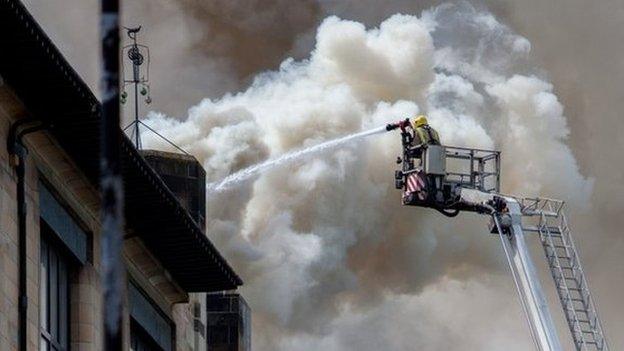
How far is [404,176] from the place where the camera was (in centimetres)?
6247

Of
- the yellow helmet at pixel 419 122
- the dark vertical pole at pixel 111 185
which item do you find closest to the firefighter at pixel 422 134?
the yellow helmet at pixel 419 122

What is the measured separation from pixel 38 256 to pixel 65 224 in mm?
2084

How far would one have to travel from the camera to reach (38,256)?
36.3 metres

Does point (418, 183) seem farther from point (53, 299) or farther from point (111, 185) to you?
point (111, 185)

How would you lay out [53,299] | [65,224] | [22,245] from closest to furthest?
[22,245]
[53,299]
[65,224]

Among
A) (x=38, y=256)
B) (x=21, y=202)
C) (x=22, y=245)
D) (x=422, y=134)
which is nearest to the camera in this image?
(x=22, y=245)

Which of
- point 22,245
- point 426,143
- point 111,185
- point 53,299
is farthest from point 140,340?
point 111,185

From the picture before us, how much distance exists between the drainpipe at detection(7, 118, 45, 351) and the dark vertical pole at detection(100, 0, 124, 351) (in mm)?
14355

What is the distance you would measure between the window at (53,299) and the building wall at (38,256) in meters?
0.25

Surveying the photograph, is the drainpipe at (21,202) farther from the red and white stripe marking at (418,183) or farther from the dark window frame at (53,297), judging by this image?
the red and white stripe marking at (418,183)

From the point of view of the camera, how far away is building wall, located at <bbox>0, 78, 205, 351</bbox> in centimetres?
3462

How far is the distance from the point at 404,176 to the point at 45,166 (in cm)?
2555

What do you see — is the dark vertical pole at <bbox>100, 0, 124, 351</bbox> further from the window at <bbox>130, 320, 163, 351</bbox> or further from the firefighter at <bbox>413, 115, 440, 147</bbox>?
the firefighter at <bbox>413, 115, 440, 147</bbox>

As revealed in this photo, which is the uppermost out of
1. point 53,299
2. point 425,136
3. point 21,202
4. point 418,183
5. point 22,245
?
point 425,136
